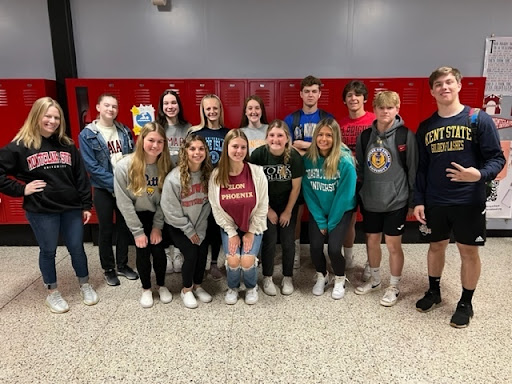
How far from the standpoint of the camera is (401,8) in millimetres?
3197

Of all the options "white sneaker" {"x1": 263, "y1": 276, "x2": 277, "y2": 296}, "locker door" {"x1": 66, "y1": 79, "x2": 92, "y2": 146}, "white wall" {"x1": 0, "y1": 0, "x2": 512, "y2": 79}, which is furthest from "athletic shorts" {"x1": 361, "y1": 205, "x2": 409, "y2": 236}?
"locker door" {"x1": 66, "y1": 79, "x2": 92, "y2": 146}

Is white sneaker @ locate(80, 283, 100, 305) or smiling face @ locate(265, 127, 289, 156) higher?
smiling face @ locate(265, 127, 289, 156)

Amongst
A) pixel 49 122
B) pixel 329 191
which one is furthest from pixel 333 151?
pixel 49 122

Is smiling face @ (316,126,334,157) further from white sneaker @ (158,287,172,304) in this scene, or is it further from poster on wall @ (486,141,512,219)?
poster on wall @ (486,141,512,219)

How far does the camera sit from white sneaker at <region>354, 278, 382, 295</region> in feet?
7.80

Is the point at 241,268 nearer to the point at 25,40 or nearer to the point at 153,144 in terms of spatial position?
the point at 153,144

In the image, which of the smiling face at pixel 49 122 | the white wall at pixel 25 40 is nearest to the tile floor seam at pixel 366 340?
the smiling face at pixel 49 122

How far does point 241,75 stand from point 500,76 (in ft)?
8.07

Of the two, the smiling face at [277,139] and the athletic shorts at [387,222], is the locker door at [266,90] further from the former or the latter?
the athletic shorts at [387,222]

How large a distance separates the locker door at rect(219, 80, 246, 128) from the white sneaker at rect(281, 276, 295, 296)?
1.53 metres

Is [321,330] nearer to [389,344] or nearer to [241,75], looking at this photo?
[389,344]

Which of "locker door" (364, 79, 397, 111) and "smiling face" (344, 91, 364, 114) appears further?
"locker door" (364, 79, 397, 111)

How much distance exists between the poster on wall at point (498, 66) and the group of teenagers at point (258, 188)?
1.68 meters

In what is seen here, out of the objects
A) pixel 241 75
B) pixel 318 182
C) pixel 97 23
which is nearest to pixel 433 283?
pixel 318 182
